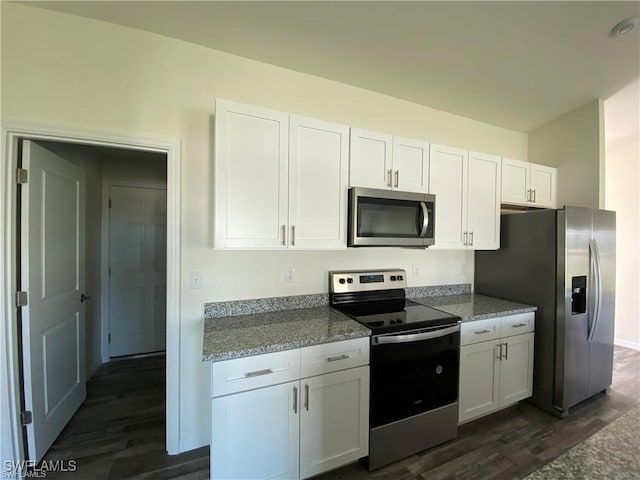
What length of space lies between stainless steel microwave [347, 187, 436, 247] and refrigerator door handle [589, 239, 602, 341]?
58.4 inches

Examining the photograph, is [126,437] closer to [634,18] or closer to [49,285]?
[49,285]

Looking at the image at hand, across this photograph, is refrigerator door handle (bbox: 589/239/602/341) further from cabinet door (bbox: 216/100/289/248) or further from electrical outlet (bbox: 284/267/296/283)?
cabinet door (bbox: 216/100/289/248)

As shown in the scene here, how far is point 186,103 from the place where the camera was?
1.81 metres

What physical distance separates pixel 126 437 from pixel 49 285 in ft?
3.96

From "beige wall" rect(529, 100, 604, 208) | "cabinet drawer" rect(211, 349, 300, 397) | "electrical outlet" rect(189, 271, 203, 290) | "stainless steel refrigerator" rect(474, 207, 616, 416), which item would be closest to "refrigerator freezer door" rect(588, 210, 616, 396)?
"stainless steel refrigerator" rect(474, 207, 616, 416)

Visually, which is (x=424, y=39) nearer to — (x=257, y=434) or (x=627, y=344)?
(x=257, y=434)

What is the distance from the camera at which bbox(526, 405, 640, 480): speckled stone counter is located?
2.08 ft

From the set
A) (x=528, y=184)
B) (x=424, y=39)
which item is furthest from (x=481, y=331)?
(x=424, y=39)

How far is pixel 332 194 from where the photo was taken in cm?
185

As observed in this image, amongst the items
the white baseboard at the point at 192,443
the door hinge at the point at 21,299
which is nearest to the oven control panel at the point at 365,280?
the white baseboard at the point at 192,443

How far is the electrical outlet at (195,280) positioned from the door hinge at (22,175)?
1.07 meters

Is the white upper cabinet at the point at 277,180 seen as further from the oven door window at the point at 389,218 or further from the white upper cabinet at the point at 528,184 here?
the white upper cabinet at the point at 528,184

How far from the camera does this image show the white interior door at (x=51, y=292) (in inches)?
64.4

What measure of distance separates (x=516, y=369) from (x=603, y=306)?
1015 millimetres
